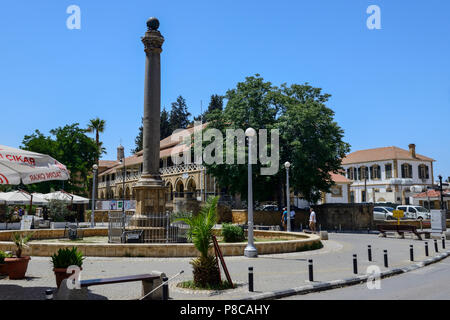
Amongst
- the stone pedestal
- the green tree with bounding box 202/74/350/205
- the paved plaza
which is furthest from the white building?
the paved plaza

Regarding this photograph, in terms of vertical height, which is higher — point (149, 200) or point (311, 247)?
point (149, 200)

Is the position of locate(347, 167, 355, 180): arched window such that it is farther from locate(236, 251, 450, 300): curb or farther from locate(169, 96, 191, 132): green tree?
locate(236, 251, 450, 300): curb

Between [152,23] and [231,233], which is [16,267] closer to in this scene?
[231,233]

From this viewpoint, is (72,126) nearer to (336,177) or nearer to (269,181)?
(269,181)

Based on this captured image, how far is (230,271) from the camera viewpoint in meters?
11.0

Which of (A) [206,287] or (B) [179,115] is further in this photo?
(B) [179,115]

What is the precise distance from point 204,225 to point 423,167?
66.6 metres

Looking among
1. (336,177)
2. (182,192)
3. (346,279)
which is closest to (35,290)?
(346,279)

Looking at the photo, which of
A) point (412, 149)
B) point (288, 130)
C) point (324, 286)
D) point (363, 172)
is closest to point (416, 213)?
point (288, 130)

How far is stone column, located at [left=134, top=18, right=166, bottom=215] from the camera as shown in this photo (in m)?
17.1

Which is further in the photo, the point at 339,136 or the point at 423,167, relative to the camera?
the point at 423,167

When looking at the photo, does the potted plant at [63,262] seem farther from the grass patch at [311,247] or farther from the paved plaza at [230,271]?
the grass patch at [311,247]

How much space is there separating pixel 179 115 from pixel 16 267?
255ft
